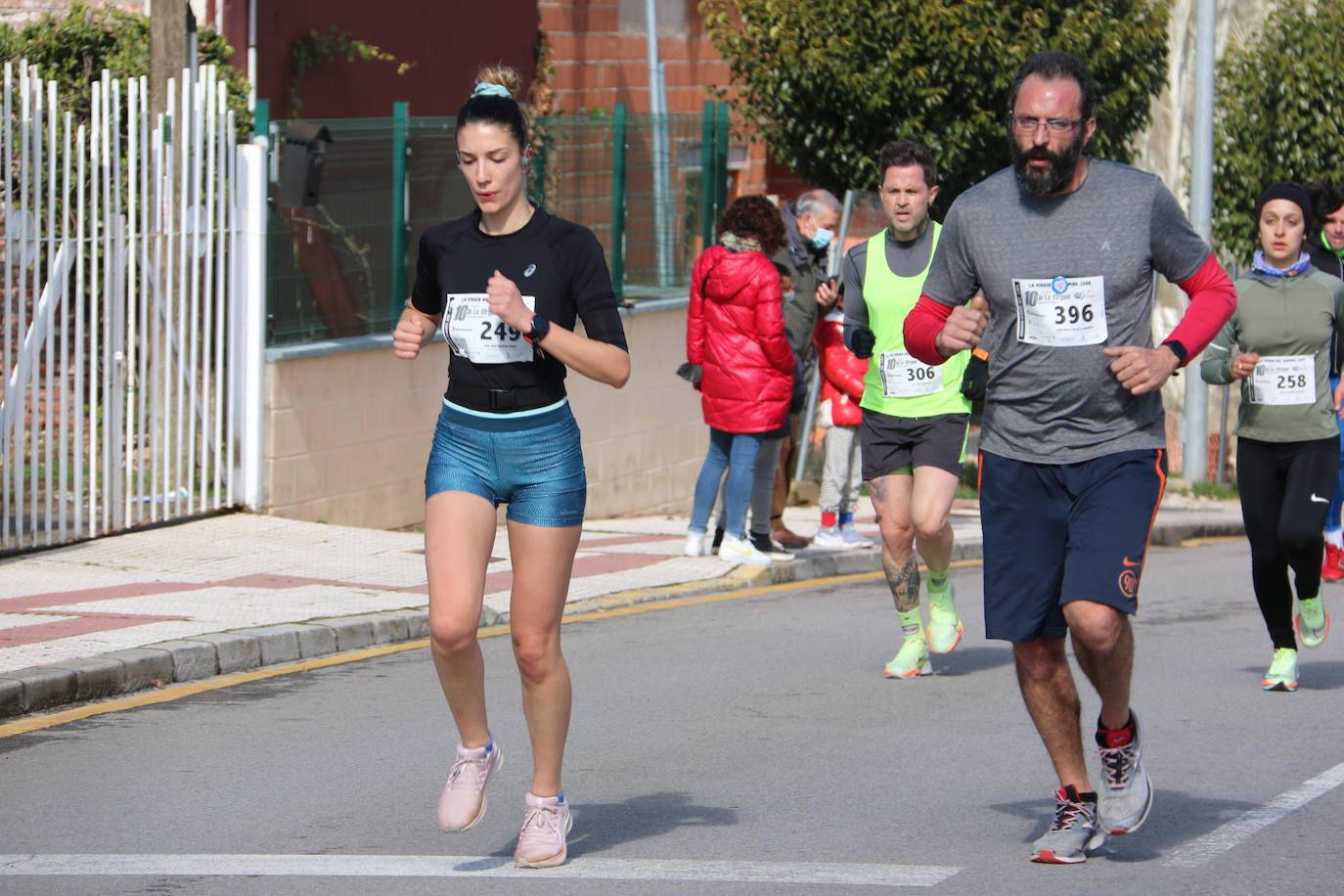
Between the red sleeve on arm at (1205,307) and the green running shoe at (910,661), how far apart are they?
11.6 ft

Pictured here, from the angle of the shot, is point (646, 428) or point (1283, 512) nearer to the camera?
point (1283, 512)

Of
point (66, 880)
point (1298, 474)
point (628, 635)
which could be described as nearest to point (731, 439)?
point (628, 635)

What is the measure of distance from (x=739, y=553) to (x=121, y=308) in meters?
3.87

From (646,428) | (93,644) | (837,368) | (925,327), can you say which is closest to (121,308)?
(93,644)

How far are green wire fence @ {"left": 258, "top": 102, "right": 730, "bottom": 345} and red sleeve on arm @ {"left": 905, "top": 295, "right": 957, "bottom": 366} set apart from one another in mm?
7642

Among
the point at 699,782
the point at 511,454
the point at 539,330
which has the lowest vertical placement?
the point at 699,782

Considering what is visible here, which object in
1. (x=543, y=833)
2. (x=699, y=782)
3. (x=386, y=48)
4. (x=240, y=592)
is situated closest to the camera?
(x=543, y=833)

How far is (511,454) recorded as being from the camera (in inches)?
212

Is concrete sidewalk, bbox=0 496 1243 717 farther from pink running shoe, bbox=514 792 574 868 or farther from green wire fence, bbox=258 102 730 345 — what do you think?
pink running shoe, bbox=514 792 574 868

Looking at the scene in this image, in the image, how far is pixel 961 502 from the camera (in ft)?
57.5

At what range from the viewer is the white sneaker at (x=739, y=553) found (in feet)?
39.9

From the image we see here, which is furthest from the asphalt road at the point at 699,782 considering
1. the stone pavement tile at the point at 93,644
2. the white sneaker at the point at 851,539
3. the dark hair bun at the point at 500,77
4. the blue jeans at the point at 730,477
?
the white sneaker at the point at 851,539

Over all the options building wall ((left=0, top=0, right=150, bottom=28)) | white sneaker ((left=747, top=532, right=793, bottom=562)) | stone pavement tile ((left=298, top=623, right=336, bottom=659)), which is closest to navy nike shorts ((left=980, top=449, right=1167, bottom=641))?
stone pavement tile ((left=298, top=623, right=336, bottom=659))

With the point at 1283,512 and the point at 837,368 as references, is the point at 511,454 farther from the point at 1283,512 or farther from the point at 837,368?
the point at 837,368
